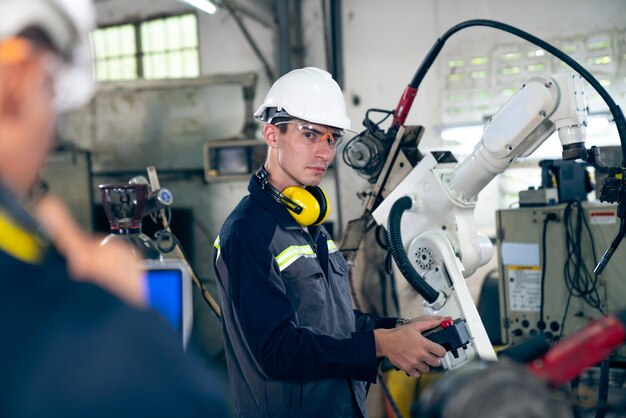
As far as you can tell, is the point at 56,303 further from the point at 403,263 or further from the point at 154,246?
the point at 154,246

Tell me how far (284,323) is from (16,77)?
107 centimetres

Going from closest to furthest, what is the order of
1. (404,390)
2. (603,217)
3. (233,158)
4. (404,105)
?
(404,105) < (603,217) < (404,390) < (233,158)

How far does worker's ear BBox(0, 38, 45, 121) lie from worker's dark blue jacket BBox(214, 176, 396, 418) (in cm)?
104

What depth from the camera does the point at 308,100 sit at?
6.37 feet

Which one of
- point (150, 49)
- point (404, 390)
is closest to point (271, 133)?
point (404, 390)

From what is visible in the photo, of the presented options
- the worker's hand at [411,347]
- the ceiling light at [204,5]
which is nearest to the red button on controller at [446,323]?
the worker's hand at [411,347]

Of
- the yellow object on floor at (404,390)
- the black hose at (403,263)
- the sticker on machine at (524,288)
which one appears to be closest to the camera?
the black hose at (403,263)

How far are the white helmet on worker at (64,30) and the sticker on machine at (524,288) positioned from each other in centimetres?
293

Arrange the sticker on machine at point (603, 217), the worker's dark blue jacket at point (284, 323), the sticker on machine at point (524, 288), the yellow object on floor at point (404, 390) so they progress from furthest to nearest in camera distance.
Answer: the yellow object on floor at point (404, 390) → the sticker on machine at point (524, 288) → the sticker on machine at point (603, 217) → the worker's dark blue jacket at point (284, 323)

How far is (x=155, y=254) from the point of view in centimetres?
238

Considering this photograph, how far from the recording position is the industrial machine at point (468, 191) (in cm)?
192

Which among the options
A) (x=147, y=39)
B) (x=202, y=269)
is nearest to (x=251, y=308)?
(x=202, y=269)

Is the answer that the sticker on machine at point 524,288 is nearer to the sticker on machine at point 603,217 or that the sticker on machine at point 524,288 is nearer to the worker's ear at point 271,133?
the sticker on machine at point 603,217

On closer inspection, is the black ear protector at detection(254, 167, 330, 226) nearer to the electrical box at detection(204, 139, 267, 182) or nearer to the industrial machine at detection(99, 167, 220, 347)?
the industrial machine at detection(99, 167, 220, 347)
